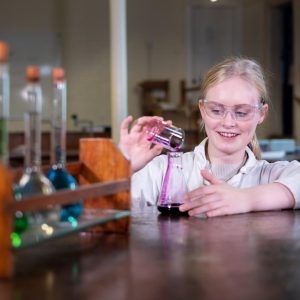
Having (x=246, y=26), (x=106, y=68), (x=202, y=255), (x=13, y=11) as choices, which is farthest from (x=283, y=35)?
(x=202, y=255)

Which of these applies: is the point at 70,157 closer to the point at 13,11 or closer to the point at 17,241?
the point at 13,11

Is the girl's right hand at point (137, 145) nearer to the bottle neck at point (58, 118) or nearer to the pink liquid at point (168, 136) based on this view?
the pink liquid at point (168, 136)

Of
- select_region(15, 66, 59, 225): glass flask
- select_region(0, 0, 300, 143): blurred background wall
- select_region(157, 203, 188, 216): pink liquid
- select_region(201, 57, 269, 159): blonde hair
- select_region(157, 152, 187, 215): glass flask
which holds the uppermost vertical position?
select_region(0, 0, 300, 143): blurred background wall

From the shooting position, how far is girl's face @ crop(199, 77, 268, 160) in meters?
2.03

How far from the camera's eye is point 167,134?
1.79 m

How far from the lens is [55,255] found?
1043mm

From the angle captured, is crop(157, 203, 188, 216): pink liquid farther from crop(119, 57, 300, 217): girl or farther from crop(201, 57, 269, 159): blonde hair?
crop(201, 57, 269, 159): blonde hair

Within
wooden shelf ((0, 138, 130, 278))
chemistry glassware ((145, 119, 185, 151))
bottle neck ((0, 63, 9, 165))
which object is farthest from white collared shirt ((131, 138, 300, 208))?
bottle neck ((0, 63, 9, 165))

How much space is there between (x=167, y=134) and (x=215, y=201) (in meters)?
0.25

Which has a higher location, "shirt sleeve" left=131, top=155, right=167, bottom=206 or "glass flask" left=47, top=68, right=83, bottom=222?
"glass flask" left=47, top=68, right=83, bottom=222

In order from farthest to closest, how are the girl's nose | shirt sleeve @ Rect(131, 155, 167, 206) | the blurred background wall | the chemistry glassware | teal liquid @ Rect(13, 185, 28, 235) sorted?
the blurred background wall, shirt sleeve @ Rect(131, 155, 167, 206), the girl's nose, the chemistry glassware, teal liquid @ Rect(13, 185, 28, 235)

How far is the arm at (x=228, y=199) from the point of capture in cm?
165

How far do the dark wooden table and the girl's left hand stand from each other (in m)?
0.21

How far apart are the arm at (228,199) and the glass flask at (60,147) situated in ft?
1.75
